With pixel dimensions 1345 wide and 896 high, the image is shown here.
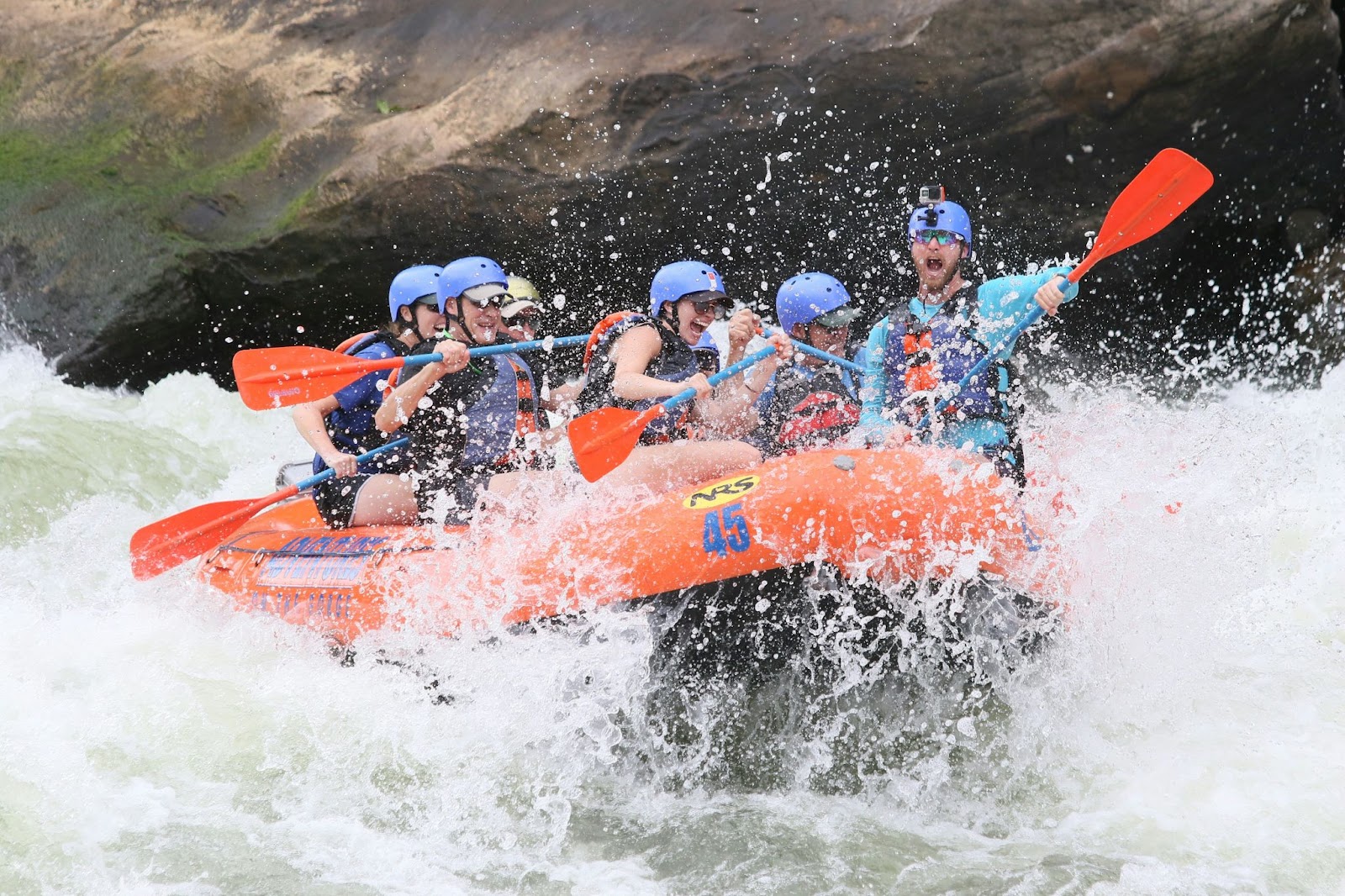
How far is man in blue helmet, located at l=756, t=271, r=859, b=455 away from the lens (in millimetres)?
4570

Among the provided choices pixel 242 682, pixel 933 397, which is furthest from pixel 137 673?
pixel 933 397

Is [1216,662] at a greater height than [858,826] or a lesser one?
greater

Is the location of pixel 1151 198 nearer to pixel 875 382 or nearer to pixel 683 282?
pixel 875 382

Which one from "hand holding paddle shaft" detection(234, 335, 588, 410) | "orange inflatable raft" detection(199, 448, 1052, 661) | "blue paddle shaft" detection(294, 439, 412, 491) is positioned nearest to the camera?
"orange inflatable raft" detection(199, 448, 1052, 661)

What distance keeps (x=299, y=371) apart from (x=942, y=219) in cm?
227

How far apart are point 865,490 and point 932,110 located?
342 cm

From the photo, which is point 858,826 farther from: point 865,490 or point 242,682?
point 242,682

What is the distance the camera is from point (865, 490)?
141 inches

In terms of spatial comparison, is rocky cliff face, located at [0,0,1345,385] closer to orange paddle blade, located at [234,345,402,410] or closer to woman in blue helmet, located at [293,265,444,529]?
woman in blue helmet, located at [293,265,444,529]

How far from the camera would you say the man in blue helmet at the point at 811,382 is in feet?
15.0

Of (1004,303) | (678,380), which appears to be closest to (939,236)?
(1004,303)

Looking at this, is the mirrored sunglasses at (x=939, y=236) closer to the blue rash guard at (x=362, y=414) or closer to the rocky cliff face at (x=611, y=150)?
the blue rash guard at (x=362, y=414)

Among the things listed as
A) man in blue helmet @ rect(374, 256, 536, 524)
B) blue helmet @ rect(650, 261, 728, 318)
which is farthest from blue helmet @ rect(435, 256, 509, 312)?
blue helmet @ rect(650, 261, 728, 318)

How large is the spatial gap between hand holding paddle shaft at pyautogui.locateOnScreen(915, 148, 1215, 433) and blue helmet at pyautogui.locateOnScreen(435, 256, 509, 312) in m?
1.70
